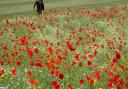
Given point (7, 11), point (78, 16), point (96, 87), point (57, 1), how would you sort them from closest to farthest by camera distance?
point (96, 87) < point (78, 16) < point (7, 11) < point (57, 1)

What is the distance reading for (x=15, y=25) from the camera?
59.6 feet

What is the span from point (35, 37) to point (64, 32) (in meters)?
2.09

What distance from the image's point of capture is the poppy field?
8.11 metres

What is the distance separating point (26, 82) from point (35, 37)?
24.7 ft

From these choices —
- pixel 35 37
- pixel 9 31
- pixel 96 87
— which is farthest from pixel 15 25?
pixel 96 87

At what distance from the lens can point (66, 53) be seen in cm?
1021

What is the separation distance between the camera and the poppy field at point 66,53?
8.11 metres

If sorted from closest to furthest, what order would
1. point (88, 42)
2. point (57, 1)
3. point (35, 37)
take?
Result: point (88, 42), point (35, 37), point (57, 1)

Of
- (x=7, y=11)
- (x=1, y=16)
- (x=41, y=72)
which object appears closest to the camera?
(x=41, y=72)

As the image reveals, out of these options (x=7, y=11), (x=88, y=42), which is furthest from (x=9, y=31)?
(x=7, y=11)

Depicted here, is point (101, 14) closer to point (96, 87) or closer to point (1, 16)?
point (1, 16)

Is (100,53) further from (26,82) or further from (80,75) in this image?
(26,82)

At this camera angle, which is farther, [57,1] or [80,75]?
[57,1]

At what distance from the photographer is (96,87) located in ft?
25.9
